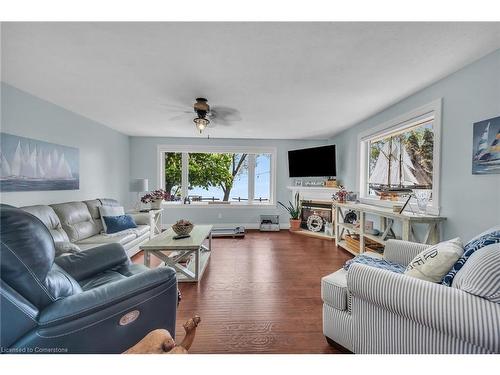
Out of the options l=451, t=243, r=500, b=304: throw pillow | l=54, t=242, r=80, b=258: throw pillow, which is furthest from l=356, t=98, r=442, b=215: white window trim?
l=54, t=242, r=80, b=258: throw pillow

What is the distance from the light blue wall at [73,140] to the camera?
2346 mm

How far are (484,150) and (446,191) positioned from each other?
515mm

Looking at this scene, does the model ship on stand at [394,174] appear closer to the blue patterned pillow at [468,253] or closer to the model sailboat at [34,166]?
the blue patterned pillow at [468,253]

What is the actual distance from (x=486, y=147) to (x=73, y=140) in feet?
16.4

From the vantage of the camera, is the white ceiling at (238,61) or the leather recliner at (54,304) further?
the white ceiling at (238,61)

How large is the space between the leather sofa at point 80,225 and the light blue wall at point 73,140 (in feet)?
0.87

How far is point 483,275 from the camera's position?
92 cm

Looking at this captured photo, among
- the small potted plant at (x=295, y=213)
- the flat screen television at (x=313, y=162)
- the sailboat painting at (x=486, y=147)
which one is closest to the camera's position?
the sailboat painting at (x=486, y=147)

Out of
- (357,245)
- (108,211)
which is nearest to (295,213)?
(357,245)

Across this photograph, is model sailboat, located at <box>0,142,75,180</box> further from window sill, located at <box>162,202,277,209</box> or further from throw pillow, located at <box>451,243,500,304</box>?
throw pillow, located at <box>451,243,500,304</box>

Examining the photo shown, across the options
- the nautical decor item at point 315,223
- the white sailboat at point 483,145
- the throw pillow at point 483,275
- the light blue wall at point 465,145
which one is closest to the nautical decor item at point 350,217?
the nautical decor item at point 315,223

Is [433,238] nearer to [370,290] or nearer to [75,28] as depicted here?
[370,290]

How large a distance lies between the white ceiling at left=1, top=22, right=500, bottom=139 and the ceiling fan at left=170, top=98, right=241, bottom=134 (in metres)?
0.12

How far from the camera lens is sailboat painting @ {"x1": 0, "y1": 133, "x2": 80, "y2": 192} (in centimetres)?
226
